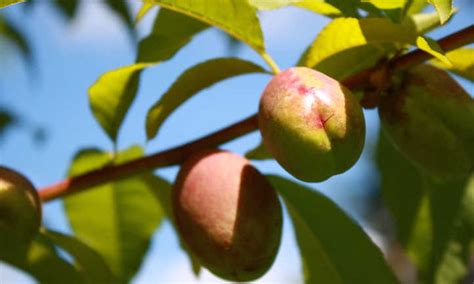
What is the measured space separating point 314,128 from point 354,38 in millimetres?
222

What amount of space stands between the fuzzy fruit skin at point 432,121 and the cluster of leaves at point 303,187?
0.05 m

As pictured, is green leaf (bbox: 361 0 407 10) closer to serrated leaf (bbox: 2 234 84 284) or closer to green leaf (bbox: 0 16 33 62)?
serrated leaf (bbox: 2 234 84 284)

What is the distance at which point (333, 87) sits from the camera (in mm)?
858

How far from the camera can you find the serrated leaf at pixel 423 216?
1.32 metres

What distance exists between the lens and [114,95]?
3.95 ft

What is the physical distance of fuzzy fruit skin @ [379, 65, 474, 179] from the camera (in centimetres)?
98

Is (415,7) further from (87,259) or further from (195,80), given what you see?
(87,259)

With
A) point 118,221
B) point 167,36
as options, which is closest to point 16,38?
point 118,221

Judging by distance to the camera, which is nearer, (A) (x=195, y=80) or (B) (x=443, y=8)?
(B) (x=443, y=8)

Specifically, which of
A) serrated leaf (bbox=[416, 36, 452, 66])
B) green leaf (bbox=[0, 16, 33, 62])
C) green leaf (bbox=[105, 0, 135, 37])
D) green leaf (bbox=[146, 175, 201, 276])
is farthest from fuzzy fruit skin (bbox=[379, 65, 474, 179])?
green leaf (bbox=[0, 16, 33, 62])

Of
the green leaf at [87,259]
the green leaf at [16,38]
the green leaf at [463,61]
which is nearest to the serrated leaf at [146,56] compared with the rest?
the green leaf at [87,259]

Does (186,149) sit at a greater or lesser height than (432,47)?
lesser

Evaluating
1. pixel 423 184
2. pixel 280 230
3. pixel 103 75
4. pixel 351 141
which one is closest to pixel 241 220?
pixel 280 230

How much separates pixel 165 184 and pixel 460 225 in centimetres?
47
